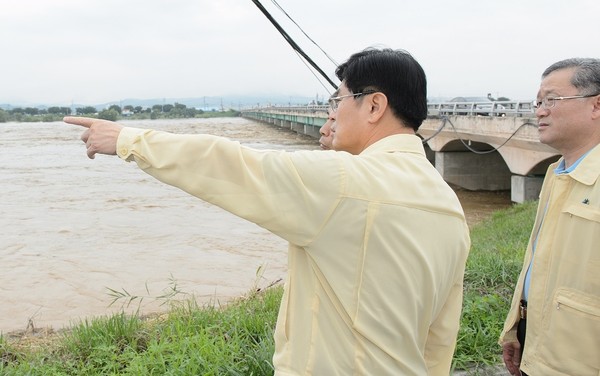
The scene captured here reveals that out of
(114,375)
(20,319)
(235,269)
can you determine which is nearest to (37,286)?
(20,319)

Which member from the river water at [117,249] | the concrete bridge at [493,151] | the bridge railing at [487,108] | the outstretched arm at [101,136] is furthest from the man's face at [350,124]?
the bridge railing at [487,108]

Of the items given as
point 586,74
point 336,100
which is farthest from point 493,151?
point 336,100

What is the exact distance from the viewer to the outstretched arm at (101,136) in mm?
1482

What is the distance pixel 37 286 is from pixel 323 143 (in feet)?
25.9

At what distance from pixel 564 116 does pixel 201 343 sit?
8.17 feet

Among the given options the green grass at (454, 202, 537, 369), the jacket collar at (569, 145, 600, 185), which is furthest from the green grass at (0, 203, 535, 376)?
the jacket collar at (569, 145, 600, 185)

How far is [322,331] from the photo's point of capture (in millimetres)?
1482

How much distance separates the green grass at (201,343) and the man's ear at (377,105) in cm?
193

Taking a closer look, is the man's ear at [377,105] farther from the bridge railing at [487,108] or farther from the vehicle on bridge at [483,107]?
the vehicle on bridge at [483,107]

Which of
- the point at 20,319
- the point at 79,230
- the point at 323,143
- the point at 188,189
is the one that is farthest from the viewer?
the point at 79,230

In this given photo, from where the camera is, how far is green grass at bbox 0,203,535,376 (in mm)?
3330

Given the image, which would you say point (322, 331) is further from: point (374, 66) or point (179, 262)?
point (179, 262)

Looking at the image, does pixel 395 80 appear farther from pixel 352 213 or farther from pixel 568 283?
pixel 568 283

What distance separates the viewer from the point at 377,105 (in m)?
1.63
